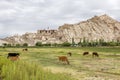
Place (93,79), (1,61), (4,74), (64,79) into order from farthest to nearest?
(93,79) < (1,61) < (4,74) < (64,79)

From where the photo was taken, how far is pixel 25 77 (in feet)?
38.4

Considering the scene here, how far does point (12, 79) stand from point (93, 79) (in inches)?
404

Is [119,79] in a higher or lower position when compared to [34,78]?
lower

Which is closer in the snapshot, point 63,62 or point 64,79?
point 64,79

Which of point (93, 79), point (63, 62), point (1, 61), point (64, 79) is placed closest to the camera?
point (64, 79)

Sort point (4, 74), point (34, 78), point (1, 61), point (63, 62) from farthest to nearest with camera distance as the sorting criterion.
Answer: point (63, 62) < point (1, 61) < point (4, 74) < point (34, 78)

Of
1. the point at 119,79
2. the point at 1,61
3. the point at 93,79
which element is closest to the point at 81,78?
the point at 93,79

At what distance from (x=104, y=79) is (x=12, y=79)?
10.8m

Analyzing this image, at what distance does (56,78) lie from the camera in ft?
39.8

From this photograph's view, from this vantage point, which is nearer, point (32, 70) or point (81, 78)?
point (32, 70)

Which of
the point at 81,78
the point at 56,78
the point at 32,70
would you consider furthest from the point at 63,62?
the point at 56,78

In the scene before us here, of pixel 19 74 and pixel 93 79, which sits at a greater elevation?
pixel 19 74

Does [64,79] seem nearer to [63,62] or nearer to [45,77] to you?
[45,77]

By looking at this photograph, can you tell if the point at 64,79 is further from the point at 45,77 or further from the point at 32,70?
the point at 32,70
